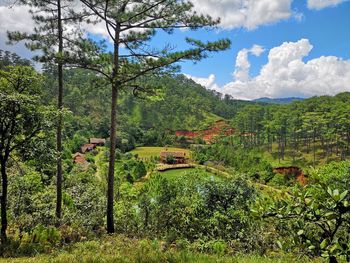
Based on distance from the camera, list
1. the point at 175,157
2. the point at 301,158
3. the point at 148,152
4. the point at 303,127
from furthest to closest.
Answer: the point at 148,152 < the point at 303,127 < the point at 301,158 < the point at 175,157

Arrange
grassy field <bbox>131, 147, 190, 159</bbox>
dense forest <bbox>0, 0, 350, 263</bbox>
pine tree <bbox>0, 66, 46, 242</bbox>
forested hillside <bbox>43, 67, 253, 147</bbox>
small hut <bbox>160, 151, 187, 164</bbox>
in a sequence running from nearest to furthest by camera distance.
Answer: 1. dense forest <bbox>0, 0, 350, 263</bbox>
2. pine tree <bbox>0, 66, 46, 242</bbox>
3. small hut <bbox>160, 151, 187, 164</bbox>
4. grassy field <bbox>131, 147, 190, 159</bbox>
5. forested hillside <bbox>43, 67, 253, 147</bbox>

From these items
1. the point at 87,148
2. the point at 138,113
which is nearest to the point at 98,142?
the point at 87,148

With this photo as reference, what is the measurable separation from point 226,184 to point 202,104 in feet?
336

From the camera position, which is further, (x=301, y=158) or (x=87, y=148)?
(x=87, y=148)

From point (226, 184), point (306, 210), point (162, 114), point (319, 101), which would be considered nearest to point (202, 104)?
point (162, 114)

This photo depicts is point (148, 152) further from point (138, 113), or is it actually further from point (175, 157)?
point (138, 113)

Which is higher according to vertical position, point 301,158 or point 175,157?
point 175,157

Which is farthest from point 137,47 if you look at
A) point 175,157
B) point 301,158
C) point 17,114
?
point 301,158

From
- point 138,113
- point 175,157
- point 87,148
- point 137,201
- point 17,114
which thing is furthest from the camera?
point 138,113

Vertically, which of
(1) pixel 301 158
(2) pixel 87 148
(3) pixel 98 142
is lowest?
(1) pixel 301 158

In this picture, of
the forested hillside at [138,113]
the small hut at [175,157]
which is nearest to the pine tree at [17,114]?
the small hut at [175,157]

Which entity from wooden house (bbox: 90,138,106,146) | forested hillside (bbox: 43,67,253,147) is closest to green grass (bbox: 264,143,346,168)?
forested hillside (bbox: 43,67,253,147)

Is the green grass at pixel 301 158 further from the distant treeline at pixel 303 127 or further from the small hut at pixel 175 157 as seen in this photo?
the small hut at pixel 175 157

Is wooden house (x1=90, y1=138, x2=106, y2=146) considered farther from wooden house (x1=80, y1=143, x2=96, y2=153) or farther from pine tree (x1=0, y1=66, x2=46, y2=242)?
pine tree (x1=0, y1=66, x2=46, y2=242)
